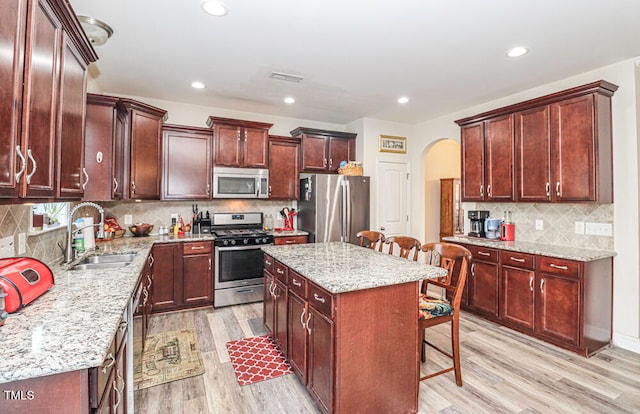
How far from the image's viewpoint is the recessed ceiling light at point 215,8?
213 centimetres

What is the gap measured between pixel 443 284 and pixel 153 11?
289 centimetres

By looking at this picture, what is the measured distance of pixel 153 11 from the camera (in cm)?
224

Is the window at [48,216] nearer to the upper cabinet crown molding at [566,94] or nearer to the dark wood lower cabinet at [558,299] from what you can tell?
the dark wood lower cabinet at [558,299]

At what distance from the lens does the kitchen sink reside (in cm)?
247

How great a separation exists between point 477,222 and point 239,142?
134 inches

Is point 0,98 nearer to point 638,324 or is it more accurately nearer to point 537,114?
point 537,114

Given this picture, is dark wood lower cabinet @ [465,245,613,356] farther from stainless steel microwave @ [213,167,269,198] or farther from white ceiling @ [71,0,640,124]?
stainless steel microwave @ [213,167,269,198]

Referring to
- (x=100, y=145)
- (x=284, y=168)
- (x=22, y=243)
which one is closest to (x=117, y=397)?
(x=22, y=243)

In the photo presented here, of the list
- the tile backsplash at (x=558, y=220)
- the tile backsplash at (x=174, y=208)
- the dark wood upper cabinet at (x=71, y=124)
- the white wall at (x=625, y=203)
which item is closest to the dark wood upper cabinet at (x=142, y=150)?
the tile backsplash at (x=174, y=208)

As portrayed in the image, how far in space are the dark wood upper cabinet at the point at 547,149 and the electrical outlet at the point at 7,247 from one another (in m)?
4.39

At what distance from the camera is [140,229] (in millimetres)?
3916

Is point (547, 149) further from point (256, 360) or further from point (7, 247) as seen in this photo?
point (7, 247)

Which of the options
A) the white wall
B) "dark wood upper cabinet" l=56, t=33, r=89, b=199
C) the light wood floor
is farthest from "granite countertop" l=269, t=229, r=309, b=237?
the white wall

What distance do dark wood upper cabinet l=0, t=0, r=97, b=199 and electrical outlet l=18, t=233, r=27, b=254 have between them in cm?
57
